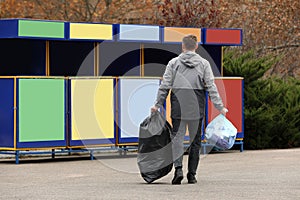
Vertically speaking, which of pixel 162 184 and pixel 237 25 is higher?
pixel 237 25

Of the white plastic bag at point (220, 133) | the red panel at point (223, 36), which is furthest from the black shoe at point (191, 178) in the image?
the red panel at point (223, 36)

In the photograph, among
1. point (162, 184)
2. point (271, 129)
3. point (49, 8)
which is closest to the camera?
point (162, 184)

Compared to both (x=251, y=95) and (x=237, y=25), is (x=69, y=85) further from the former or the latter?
(x=237, y=25)

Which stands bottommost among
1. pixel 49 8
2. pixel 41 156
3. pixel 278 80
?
pixel 41 156

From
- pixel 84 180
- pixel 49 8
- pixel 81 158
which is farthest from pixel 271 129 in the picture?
pixel 49 8

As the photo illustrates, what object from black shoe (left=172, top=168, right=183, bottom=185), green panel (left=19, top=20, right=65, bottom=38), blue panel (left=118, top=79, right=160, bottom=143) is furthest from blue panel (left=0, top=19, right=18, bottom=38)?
black shoe (left=172, top=168, right=183, bottom=185)

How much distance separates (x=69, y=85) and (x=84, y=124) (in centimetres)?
76

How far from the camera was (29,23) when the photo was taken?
16.6 meters

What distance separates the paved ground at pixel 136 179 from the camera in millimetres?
11445

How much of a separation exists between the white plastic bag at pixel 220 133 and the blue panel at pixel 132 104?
4.00m

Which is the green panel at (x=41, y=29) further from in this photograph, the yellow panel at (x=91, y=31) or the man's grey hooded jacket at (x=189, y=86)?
the man's grey hooded jacket at (x=189, y=86)

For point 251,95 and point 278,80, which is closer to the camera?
point 251,95

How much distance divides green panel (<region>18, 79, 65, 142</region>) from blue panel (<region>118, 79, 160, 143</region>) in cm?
126

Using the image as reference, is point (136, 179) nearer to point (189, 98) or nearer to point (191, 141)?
point (191, 141)
